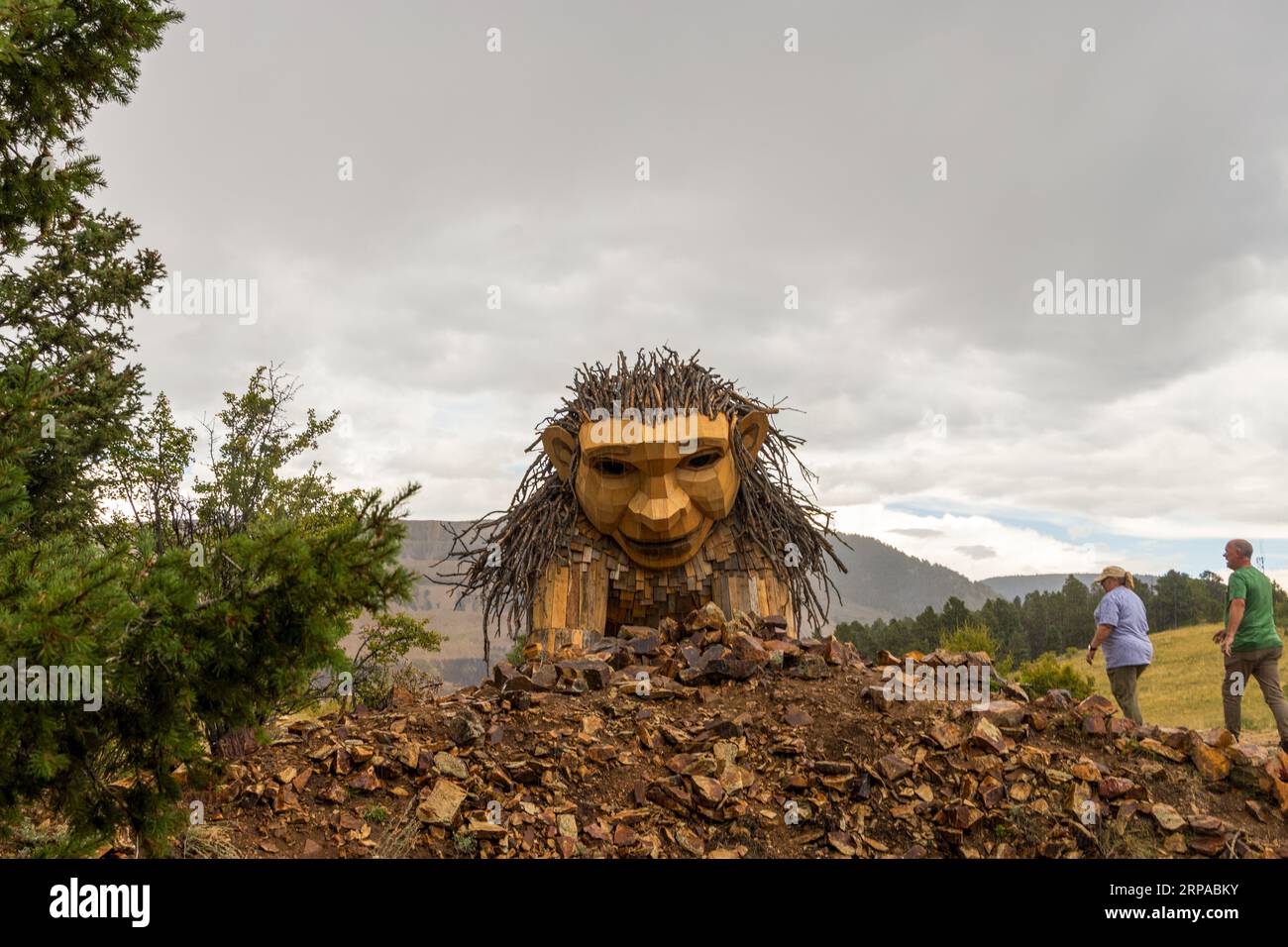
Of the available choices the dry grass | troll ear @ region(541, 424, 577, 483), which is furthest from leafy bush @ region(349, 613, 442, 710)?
the dry grass

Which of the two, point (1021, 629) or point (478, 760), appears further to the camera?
point (1021, 629)

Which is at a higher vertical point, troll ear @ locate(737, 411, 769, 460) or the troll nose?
troll ear @ locate(737, 411, 769, 460)

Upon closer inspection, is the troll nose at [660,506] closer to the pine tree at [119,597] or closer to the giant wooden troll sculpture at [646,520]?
the giant wooden troll sculpture at [646,520]

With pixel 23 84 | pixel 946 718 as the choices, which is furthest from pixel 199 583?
pixel 946 718

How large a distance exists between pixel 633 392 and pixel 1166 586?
37649mm

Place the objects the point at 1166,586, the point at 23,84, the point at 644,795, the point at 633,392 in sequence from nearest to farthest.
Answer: the point at 23,84 < the point at 644,795 < the point at 633,392 < the point at 1166,586

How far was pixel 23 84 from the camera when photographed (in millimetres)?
4059

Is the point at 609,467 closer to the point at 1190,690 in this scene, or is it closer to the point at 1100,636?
the point at 1100,636

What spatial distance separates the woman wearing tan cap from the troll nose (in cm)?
388

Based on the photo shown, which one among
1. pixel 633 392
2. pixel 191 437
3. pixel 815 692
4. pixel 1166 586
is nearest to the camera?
pixel 815 692

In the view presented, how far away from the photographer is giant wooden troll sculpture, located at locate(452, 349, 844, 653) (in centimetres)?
667

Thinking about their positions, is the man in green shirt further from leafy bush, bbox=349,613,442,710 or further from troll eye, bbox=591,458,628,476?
leafy bush, bbox=349,613,442,710

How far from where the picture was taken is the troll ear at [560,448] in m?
7.27
